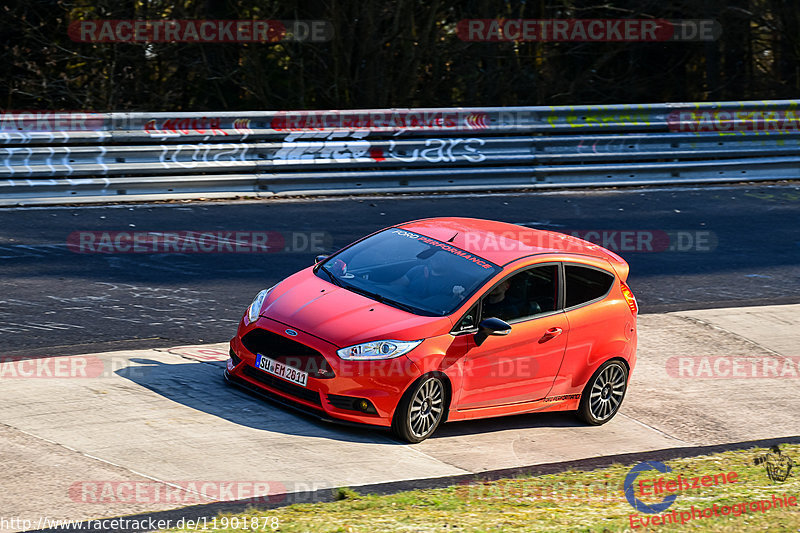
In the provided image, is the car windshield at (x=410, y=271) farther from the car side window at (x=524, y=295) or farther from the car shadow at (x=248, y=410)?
the car shadow at (x=248, y=410)

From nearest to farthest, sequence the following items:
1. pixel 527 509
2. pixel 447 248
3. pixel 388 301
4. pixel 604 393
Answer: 1. pixel 527 509
2. pixel 388 301
3. pixel 447 248
4. pixel 604 393

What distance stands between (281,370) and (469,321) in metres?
1.52

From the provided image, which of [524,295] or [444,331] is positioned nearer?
[444,331]

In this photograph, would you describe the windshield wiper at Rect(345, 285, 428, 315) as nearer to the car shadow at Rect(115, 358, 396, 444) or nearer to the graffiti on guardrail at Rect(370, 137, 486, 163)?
the car shadow at Rect(115, 358, 396, 444)

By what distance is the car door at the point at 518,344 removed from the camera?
8195 mm

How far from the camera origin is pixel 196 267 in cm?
1225

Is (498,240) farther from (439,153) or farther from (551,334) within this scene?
(439,153)

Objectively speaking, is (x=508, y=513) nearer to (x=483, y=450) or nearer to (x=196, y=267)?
(x=483, y=450)

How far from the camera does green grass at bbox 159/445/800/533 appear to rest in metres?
5.83

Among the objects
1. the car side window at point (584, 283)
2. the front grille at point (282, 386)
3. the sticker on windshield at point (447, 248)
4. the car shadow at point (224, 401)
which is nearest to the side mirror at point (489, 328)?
the sticker on windshield at point (447, 248)

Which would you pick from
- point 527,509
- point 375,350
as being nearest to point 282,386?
point 375,350

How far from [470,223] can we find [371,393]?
2402mm

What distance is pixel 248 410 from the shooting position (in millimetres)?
8070

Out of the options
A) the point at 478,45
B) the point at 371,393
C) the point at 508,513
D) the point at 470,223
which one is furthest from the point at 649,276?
the point at 478,45
